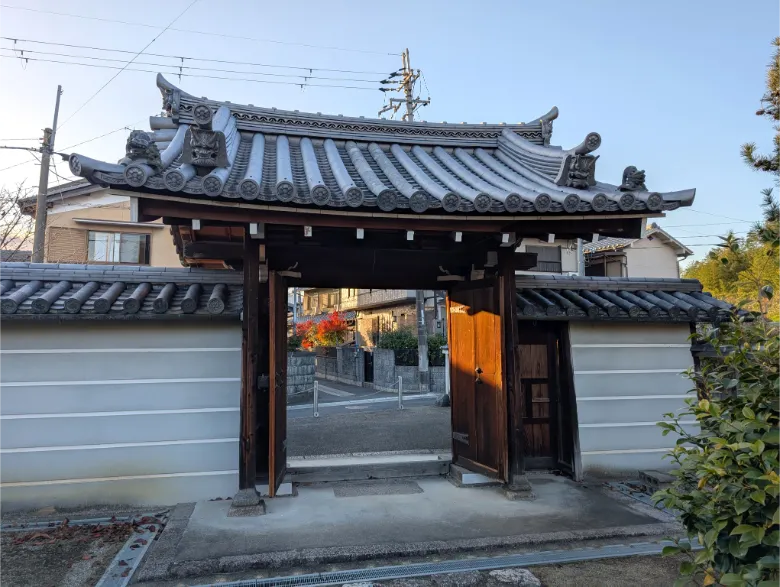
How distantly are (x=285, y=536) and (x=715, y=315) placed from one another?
6547 millimetres

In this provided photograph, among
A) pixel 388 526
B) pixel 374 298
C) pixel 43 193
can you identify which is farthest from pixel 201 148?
pixel 374 298

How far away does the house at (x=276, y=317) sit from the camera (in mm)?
5016

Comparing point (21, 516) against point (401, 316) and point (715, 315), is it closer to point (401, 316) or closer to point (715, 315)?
point (715, 315)

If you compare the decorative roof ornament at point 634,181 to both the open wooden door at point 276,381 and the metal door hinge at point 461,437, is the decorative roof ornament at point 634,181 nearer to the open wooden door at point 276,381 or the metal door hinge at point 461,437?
the metal door hinge at point 461,437

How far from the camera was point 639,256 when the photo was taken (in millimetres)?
25172

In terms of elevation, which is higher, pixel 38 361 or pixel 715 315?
pixel 715 315

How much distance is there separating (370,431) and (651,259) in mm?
21087

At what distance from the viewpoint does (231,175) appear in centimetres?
530

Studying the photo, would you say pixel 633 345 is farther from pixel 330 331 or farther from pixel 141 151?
pixel 330 331

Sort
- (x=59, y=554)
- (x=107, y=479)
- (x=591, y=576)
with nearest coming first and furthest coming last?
(x=591, y=576), (x=59, y=554), (x=107, y=479)

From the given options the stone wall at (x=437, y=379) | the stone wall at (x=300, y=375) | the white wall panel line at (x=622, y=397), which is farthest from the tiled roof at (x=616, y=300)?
the stone wall at (x=300, y=375)

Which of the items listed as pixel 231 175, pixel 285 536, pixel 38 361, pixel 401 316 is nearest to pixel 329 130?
pixel 231 175

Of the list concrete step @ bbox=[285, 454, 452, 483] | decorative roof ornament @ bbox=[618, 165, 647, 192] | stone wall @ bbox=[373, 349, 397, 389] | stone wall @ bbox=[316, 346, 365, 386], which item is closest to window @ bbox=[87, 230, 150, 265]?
stone wall @ bbox=[373, 349, 397, 389]

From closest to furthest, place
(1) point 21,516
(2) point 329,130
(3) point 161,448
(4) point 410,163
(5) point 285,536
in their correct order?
(5) point 285,536 < (1) point 21,516 < (3) point 161,448 < (4) point 410,163 < (2) point 329,130
